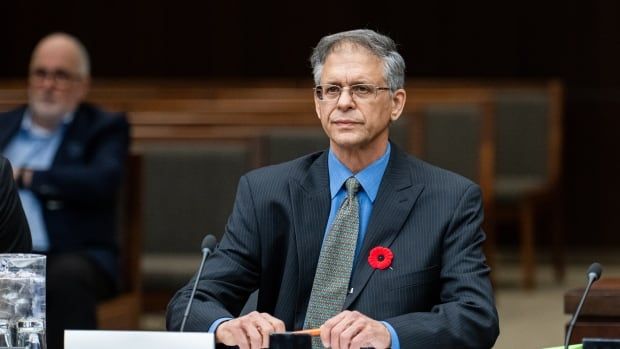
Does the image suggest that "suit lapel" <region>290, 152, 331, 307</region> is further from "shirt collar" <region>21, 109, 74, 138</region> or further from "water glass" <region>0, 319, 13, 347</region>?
"shirt collar" <region>21, 109, 74, 138</region>

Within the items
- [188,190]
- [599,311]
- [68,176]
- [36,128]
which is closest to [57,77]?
[36,128]

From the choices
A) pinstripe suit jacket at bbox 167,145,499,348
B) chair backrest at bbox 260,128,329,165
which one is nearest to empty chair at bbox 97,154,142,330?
chair backrest at bbox 260,128,329,165

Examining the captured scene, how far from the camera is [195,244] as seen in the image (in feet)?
22.3

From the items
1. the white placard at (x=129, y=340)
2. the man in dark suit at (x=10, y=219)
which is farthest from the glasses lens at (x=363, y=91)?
the man in dark suit at (x=10, y=219)

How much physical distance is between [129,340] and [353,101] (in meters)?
0.99

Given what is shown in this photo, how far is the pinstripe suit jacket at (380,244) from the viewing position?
11.0ft

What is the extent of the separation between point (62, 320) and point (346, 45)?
2525 mm

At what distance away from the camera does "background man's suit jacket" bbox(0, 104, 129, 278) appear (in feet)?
19.4

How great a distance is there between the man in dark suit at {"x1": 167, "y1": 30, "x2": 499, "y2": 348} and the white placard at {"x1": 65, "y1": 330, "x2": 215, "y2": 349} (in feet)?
1.64

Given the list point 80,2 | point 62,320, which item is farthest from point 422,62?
point 62,320

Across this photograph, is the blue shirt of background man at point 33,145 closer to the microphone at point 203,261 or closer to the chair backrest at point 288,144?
the chair backrest at point 288,144

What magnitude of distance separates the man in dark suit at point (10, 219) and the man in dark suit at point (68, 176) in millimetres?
1667

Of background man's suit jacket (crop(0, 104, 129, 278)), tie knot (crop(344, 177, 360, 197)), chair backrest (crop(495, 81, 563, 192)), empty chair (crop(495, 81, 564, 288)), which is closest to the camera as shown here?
tie knot (crop(344, 177, 360, 197))

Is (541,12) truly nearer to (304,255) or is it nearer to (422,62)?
(422,62)
